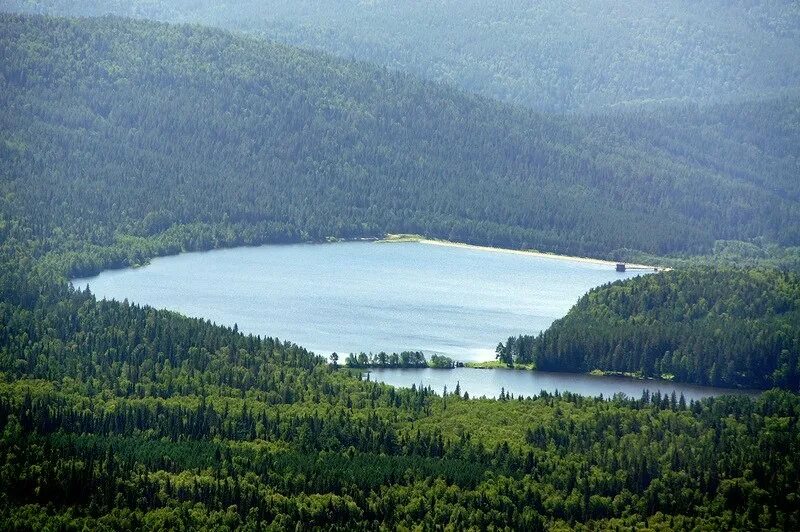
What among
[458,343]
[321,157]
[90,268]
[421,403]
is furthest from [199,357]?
[321,157]

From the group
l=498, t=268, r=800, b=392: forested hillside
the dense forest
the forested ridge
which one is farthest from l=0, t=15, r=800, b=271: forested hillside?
the dense forest

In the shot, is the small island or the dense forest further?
the small island

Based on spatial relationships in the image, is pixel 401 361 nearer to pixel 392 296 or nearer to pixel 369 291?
pixel 392 296

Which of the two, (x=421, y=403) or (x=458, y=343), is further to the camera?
(x=458, y=343)

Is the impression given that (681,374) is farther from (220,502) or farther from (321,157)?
(321,157)

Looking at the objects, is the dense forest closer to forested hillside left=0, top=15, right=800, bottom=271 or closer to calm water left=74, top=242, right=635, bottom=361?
calm water left=74, top=242, right=635, bottom=361
